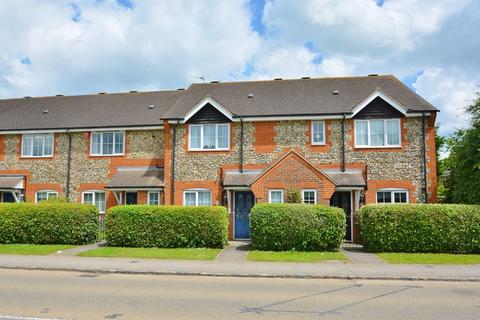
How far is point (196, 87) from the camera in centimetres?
2756

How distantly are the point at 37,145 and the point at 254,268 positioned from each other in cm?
1870

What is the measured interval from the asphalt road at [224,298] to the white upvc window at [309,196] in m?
8.48

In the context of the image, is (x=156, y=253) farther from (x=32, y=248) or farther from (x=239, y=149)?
(x=239, y=149)

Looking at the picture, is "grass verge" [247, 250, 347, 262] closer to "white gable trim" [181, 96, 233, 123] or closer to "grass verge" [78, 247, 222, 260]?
"grass verge" [78, 247, 222, 260]

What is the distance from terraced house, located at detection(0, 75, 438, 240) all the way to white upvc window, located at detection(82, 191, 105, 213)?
8cm

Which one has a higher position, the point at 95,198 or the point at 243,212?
the point at 95,198

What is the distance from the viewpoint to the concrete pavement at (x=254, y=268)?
1233 cm

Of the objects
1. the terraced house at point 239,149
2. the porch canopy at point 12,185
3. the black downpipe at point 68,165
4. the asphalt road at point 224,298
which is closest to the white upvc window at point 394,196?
the terraced house at point 239,149

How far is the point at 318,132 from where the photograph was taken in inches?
898

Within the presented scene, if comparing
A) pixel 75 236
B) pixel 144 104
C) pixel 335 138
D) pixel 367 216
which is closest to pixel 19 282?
pixel 75 236

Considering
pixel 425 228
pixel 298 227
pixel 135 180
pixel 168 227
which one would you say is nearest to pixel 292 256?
pixel 298 227

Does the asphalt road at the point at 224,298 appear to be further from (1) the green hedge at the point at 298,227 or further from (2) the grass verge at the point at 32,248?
(1) the green hedge at the point at 298,227

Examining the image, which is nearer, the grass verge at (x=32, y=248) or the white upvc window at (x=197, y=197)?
the grass verge at (x=32, y=248)

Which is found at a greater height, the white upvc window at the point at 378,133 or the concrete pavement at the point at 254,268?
the white upvc window at the point at 378,133
